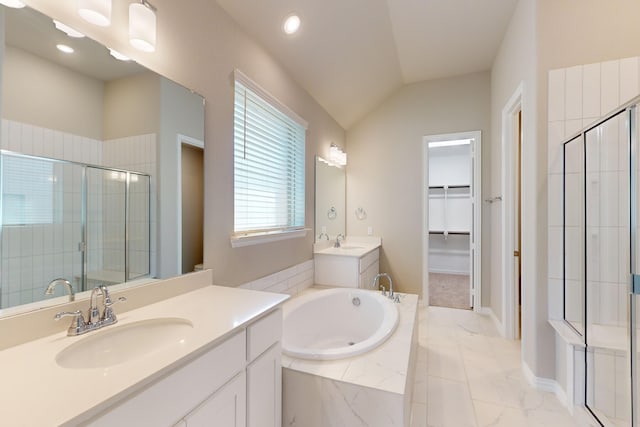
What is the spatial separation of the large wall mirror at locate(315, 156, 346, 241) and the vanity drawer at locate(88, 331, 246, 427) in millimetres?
2190

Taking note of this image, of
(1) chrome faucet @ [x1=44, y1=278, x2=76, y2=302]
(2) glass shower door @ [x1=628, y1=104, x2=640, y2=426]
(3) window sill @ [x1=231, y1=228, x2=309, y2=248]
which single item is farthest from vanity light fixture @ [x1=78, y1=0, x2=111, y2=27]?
(2) glass shower door @ [x1=628, y1=104, x2=640, y2=426]

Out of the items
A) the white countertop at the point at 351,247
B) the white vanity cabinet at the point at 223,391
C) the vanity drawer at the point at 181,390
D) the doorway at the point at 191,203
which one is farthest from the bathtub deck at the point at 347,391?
the white countertop at the point at 351,247

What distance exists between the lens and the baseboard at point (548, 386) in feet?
6.05

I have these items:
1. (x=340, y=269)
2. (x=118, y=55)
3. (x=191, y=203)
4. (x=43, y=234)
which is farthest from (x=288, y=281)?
(x=118, y=55)

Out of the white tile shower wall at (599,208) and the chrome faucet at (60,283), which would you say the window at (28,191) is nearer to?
the chrome faucet at (60,283)

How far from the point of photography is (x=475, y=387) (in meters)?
2.04

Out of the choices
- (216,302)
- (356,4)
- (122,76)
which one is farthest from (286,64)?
(216,302)

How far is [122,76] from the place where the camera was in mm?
1221

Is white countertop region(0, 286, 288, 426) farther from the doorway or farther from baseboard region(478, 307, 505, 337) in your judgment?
baseboard region(478, 307, 505, 337)

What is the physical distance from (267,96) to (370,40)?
4.17 ft

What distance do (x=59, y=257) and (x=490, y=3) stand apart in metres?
3.44

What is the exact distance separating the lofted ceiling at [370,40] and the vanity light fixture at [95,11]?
0.88 metres

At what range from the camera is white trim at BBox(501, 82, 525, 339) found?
273 centimetres

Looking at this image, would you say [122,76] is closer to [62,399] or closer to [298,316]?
[62,399]
